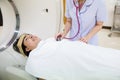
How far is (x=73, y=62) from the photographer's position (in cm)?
129

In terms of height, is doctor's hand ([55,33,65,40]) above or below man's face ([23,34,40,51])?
above

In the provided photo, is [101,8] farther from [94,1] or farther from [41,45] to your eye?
[41,45]

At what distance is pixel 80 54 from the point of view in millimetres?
1291

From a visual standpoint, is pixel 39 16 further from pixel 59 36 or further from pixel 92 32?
pixel 92 32

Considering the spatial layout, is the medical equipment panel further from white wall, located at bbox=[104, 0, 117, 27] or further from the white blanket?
the white blanket

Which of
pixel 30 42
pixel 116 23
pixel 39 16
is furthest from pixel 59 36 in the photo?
pixel 116 23

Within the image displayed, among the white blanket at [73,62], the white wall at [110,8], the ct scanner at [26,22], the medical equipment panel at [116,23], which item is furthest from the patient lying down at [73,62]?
the white wall at [110,8]

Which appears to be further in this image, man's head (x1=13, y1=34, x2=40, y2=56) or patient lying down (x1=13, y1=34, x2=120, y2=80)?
man's head (x1=13, y1=34, x2=40, y2=56)

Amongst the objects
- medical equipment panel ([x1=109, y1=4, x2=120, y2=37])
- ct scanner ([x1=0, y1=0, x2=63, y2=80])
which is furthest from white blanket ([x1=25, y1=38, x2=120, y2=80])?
medical equipment panel ([x1=109, y1=4, x2=120, y2=37])

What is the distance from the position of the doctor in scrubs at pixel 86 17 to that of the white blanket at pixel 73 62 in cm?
17

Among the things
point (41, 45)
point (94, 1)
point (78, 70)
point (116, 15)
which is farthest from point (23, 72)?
point (116, 15)

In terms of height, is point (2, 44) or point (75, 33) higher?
point (75, 33)

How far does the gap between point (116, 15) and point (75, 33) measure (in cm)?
201

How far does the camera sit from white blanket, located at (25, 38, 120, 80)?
121cm
